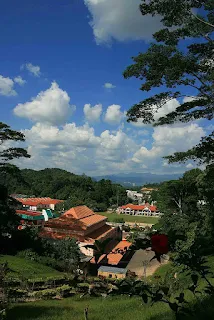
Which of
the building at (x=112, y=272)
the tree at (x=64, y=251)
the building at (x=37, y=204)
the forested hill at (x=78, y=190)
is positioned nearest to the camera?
the building at (x=112, y=272)

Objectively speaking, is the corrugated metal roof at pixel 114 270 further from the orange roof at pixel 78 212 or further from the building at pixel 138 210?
the building at pixel 138 210

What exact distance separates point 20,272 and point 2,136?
666 centimetres

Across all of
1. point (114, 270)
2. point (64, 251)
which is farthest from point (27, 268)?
point (114, 270)

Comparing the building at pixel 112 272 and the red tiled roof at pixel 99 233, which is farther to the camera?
the red tiled roof at pixel 99 233

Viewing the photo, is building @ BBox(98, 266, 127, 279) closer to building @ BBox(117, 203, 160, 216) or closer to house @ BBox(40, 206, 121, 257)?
house @ BBox(40, 206, 121, 257)

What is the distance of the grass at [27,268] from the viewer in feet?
44.8

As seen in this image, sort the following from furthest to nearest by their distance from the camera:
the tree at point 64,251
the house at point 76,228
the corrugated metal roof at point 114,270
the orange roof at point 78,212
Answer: the orange roof at point 78,212 < the house at point 76,228 < the tree at point 64,251 < the corrugated metal roof at point 114,270

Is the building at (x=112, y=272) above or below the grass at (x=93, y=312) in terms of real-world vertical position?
below

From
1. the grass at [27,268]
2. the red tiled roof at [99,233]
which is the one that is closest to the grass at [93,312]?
the grass at [27,268]

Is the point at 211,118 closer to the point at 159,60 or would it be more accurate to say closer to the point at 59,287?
the point at 159,60

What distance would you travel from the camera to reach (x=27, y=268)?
1460 cm

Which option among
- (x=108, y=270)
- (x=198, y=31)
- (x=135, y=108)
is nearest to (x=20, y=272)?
(x=108, y=270)

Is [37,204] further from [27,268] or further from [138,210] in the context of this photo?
[27,268]

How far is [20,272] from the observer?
13.7 m
